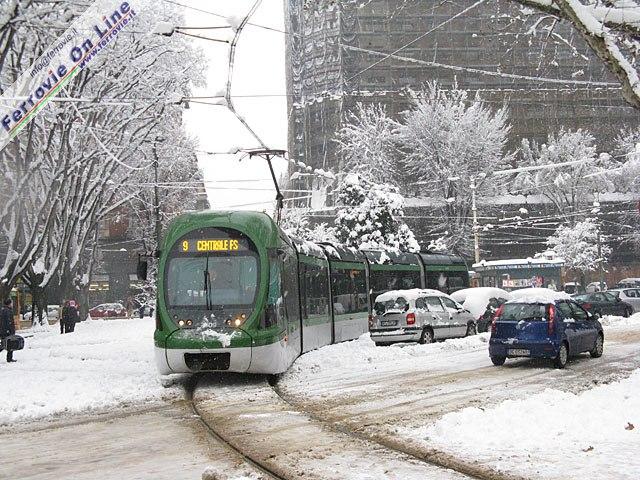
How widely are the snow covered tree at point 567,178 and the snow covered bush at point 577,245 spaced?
3.99ft

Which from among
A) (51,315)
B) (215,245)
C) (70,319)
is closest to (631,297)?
(70,319)

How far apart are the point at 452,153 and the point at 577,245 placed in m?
11.7

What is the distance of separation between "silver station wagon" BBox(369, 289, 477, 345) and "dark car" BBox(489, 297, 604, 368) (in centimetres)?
520

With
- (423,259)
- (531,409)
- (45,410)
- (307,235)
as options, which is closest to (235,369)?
(45,410)

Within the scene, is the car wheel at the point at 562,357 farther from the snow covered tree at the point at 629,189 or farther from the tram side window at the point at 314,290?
the snow covered tree at the point at 629,189

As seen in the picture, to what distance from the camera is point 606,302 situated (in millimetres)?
36219

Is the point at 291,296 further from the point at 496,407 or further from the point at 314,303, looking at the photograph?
the point at 496,407

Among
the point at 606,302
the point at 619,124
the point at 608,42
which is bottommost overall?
the point at 606,302

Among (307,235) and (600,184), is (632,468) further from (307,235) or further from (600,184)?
(600,184)

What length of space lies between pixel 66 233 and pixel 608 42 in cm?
2757

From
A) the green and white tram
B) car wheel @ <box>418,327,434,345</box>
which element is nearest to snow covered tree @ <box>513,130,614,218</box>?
car wheel @ <box>418,327,434,345</box>

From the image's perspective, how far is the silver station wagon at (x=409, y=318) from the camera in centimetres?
2283

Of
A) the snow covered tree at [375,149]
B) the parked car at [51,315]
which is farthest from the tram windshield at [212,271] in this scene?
the snow covered tree at [375,149]

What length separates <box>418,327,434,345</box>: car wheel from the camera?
75.9ft
